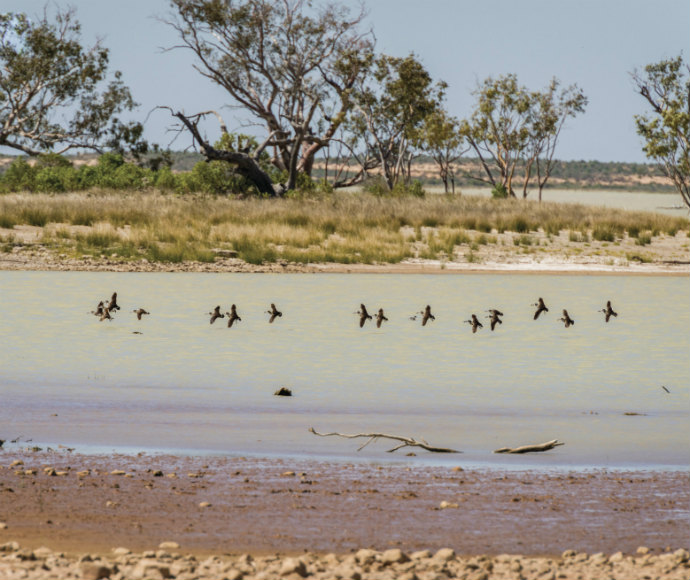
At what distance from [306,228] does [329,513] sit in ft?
97.7

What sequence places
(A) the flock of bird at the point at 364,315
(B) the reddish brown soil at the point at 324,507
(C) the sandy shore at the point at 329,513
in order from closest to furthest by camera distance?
1. (C) the sandy shore at the point at 329,513
2. (B) the reddish brown soil at the point at 324,507
3. (A) the flock of bird at the point at 364,315

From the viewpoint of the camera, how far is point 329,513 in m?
6.43

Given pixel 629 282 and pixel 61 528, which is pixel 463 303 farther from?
pixel 61 528

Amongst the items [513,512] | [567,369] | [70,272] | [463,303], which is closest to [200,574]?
[513,512]

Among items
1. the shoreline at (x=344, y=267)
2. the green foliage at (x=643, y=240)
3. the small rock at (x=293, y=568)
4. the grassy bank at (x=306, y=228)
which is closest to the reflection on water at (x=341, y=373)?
the small rock at (x=293, y=568)

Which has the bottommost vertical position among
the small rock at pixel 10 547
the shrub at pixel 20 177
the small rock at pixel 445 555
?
the small rock at pixel 445 555

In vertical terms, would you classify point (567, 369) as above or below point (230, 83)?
below

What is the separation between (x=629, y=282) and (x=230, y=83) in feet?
119

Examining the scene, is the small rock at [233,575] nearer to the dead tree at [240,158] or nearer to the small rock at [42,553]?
the small rock at [42,553]

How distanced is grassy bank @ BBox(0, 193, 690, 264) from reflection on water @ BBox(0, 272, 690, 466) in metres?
6.80

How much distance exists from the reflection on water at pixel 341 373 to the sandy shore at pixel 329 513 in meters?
0.68

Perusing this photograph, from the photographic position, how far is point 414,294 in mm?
24969

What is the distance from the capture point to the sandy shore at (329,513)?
557 cm

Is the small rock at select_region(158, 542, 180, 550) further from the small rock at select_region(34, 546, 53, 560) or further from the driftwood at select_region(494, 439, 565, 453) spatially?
the driftwood at select_region(494, 439, 565, 453)
